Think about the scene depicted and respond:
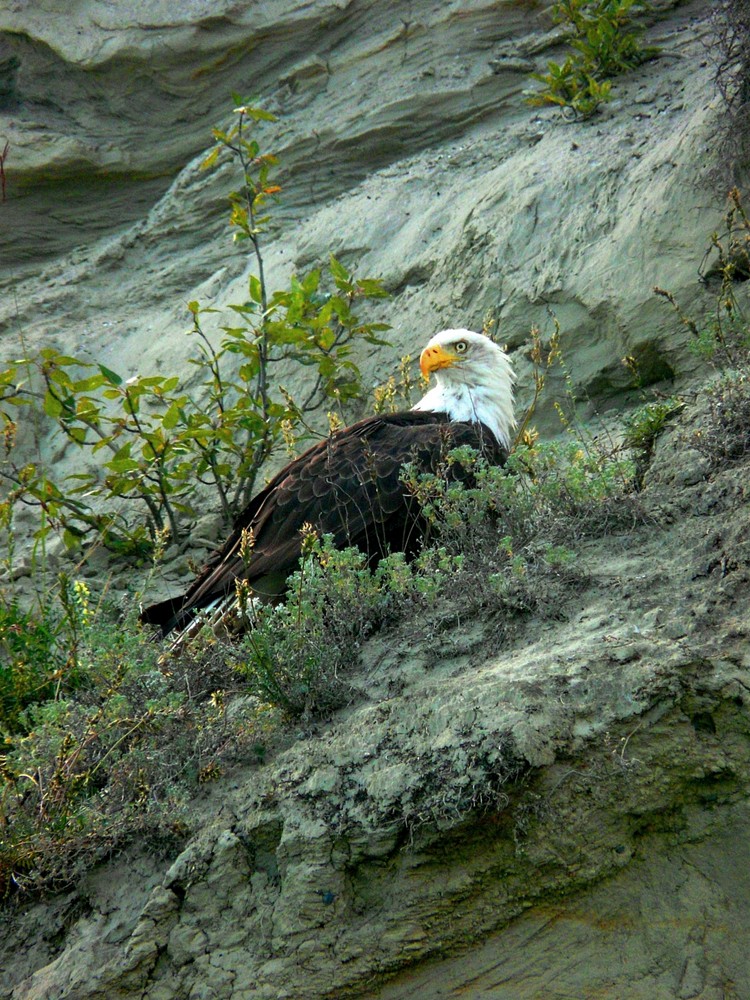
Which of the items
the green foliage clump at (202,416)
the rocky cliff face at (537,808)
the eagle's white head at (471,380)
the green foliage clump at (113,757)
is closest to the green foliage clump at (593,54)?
the rocky cliff face at (537,808)

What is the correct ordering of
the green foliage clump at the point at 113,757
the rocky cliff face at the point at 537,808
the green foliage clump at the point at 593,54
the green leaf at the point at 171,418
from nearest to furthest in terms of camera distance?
the rocky cliff face at the point at 537,808 < the green foliage clump at the point at 113,757 < the green leaf at the point at 171,418 < the green foliage clump at the point at 593,54

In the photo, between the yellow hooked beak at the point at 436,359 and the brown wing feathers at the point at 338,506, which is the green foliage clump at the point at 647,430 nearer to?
the brown wing feathers at the point at 338,506

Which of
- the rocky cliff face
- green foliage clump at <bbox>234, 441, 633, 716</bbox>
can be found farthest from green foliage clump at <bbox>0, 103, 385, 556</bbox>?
green foliage clump at <bbox>234, 441, 633, 716</bbox>

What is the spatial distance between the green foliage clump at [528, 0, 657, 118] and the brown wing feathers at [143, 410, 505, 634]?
3.63 m

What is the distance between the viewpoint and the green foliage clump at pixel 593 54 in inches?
344

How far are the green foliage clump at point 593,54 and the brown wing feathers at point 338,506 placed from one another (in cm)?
363

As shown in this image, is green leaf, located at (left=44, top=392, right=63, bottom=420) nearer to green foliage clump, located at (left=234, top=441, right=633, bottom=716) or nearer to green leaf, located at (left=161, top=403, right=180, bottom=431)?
green leaf, located at (left=161, top=403, right=180, bottom=431)

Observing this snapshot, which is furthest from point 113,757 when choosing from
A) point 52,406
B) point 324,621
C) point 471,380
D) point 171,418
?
point 471,380

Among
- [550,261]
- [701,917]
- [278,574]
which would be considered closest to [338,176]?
[550,261]

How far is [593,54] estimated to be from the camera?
29.3ft

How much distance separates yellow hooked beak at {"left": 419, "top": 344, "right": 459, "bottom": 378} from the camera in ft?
23.2

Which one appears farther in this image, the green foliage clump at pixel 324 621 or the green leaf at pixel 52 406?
the green leaf at pixel 52 406

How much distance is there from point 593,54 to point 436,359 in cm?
335

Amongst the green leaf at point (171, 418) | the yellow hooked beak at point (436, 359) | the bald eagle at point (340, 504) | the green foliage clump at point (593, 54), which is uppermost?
the green foliage clump at point (593, 54)
